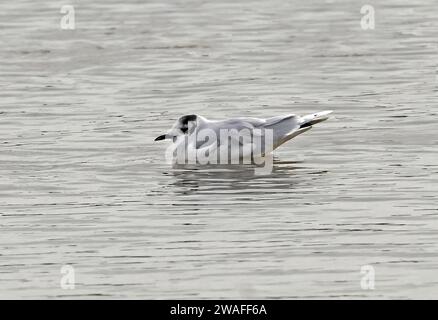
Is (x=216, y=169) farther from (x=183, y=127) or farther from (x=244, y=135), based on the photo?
(x=183, y=127)

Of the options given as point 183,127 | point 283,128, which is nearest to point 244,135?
point 283,128

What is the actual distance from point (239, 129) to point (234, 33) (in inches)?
278

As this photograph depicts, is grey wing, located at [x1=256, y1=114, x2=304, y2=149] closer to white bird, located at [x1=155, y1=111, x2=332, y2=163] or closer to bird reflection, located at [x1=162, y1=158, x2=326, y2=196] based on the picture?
white bird, located at [x1=155, y1=111, x2=332, y2=163]

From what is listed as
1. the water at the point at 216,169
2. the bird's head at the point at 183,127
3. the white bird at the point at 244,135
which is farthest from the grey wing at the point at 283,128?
the bird's head at the point at 183,127

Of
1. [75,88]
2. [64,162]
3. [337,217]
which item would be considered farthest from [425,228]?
[75,88]

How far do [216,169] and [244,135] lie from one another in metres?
0.45

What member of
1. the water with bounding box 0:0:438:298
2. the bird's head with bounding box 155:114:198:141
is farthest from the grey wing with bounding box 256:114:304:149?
the bird's head with bounding box 155:114:198:141

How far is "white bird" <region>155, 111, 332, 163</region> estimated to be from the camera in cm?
1332

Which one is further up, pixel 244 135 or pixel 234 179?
pixel 244 135

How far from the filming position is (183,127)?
1384 centimetres

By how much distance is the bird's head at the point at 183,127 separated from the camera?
13.8m

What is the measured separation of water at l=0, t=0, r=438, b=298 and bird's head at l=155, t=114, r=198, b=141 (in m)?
0.34

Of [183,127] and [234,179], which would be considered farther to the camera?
[183,127]

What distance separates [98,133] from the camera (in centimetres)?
1445
